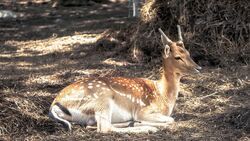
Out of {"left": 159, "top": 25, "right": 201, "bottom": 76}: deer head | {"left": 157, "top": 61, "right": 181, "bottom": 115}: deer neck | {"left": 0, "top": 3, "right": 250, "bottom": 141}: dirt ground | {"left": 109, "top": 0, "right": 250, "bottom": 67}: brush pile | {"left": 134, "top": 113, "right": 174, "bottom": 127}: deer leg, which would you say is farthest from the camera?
{"left": 109, "top": 0, "right": 250, "bottom": 67}: brush pile

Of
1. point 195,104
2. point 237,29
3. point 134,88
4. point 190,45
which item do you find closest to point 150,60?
point 190,45

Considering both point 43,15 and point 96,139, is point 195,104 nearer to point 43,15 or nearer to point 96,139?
point 96,139

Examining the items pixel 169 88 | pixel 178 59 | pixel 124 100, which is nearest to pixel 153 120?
pixel 124 100

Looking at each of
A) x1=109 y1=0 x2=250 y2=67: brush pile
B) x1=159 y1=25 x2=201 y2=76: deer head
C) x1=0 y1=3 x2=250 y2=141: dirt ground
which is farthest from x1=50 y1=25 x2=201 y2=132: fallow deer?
x1=109 y1=0 x2=250 y2=67: brush pile

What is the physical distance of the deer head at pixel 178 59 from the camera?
688 cm

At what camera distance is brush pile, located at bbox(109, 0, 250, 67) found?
10211 millimetres

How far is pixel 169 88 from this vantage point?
7.07 metres

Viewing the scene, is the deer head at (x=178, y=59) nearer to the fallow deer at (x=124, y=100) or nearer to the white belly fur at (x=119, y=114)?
the fallow deer at (x=124, y=100)

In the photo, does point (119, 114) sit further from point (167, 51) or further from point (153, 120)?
point (167, 51)

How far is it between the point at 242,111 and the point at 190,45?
370 cm

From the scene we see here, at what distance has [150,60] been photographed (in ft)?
34.7

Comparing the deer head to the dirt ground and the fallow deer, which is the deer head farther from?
the dirt ground

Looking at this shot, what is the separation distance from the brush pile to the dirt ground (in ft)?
1.24

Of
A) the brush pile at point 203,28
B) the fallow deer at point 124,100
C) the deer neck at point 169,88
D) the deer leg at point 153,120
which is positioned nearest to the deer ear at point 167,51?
the fallow deer at point 124,100
